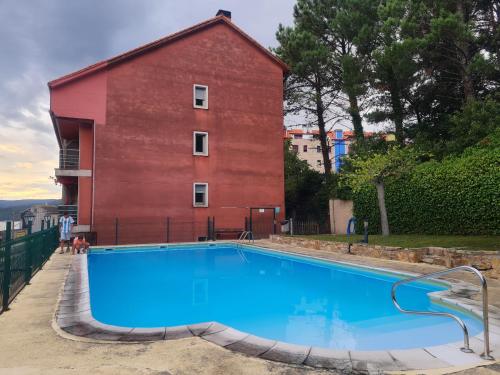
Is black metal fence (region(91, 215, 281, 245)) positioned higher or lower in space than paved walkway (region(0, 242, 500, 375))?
higher

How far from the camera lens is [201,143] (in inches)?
890

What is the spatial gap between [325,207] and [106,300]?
18653mm

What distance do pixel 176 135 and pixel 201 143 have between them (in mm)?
1744

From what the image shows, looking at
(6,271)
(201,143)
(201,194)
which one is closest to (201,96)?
(201,143)

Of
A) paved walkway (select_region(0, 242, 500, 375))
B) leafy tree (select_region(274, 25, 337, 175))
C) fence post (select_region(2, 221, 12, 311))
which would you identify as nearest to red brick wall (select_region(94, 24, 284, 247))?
leafy tree (select_region(274, 25, 337, 175))

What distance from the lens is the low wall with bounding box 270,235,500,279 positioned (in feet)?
28.1

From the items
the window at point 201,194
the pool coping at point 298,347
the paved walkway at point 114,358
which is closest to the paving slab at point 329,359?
the pool coping at point 298,347

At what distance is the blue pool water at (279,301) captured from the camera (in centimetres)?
576

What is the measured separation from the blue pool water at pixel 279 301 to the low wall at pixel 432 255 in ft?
4.50

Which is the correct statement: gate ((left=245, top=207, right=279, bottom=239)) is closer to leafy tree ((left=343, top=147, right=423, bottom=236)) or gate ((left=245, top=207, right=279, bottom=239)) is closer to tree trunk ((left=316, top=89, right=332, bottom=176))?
tree trunk ((left=316, top=89, right=332, bottom=176))

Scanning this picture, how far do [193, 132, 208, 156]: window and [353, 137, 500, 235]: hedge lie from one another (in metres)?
10.3

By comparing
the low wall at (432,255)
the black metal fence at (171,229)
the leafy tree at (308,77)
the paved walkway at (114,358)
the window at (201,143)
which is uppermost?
the leafy tree at (308,77)

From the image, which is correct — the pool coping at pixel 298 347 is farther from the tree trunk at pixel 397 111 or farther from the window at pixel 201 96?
the window at pixel 201 96

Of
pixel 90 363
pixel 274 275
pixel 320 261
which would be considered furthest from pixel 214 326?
pixel 320 261
